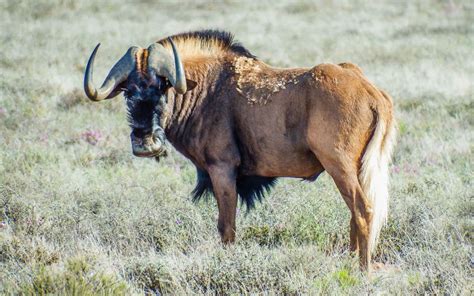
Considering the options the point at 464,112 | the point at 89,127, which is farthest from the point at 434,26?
the point at 89,127

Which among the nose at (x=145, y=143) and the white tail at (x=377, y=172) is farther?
the nose at (x=145, y=143)

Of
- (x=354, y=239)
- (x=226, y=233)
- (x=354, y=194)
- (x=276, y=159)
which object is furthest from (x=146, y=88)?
(x=354, y=239)

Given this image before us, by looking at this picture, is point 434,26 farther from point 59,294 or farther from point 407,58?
point 59,294

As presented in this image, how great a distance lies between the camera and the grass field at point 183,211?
5.20m

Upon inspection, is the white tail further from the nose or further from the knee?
the nose

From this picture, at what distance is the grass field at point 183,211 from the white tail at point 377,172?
1.27ft

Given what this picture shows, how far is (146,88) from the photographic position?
19.6 feet

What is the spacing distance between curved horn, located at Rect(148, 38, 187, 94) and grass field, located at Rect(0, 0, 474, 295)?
130 centimetres

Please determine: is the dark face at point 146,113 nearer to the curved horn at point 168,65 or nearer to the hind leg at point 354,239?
the curved horn at point 168,65

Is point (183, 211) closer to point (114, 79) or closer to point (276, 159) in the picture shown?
point (276, 159)

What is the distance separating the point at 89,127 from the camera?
34.9ft

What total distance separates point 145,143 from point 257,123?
0.91 m

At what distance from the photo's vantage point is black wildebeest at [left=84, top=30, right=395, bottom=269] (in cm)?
572

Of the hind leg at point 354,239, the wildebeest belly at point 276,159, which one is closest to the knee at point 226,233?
the wildebeest belly at point 276,159
